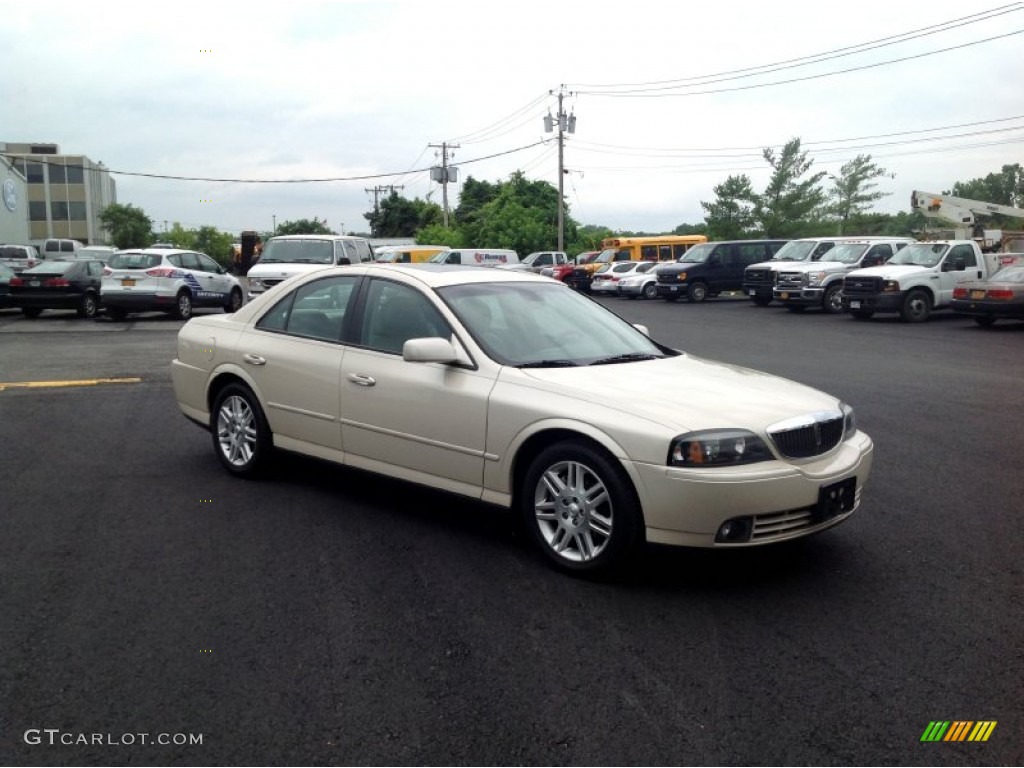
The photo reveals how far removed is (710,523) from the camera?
4438 millimetres

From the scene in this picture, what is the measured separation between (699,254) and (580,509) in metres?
30.2

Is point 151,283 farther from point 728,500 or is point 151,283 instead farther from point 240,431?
point 728,500

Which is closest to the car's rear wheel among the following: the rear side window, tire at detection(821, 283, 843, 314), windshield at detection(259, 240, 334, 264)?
the rear side window

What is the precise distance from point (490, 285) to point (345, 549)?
1845mm

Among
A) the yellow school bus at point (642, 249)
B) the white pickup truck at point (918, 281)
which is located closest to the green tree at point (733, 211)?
the yellow school bus at point (642, 249)

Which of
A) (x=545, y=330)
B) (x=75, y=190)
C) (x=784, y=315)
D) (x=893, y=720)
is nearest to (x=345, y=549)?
(x=545, y=330)

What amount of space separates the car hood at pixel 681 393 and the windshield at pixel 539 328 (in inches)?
8.2

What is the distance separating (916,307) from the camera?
22.6 metres

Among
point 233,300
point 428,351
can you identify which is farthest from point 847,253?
point 428,351

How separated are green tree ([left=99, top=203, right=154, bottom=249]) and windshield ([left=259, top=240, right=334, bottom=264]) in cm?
8172

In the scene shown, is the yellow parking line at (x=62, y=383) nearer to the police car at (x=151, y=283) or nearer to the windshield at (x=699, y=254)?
the police car at (x=151, y=283)

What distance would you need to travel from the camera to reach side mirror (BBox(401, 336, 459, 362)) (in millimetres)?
5148

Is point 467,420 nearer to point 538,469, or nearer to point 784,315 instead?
point 538,469

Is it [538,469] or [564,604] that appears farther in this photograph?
[538,469]
